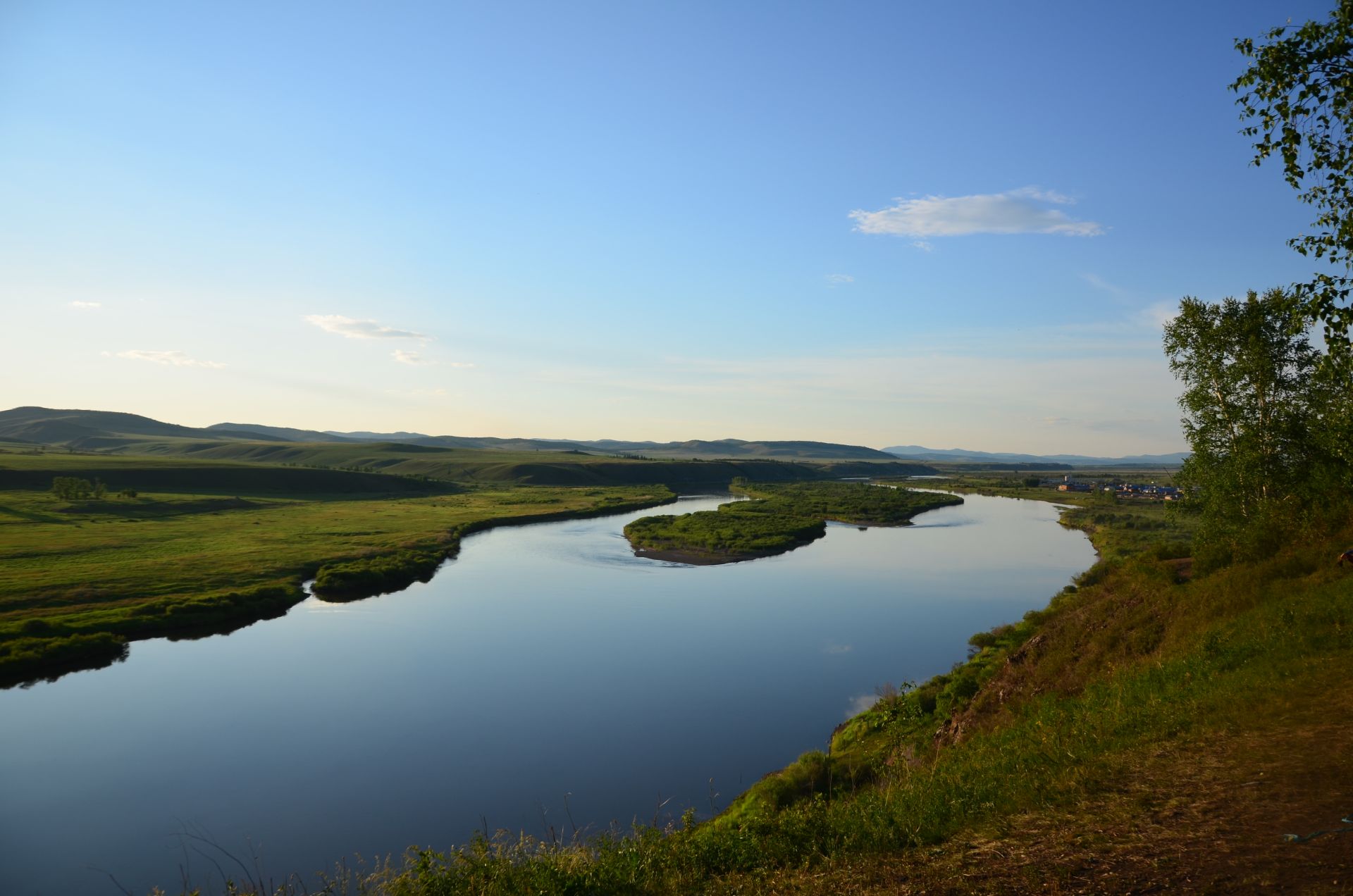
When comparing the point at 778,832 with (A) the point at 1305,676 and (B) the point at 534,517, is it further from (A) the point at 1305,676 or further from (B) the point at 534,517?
(B) the point at 534,517

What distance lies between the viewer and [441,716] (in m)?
29.2

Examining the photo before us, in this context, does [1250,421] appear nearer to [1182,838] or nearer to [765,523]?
[1182,838]

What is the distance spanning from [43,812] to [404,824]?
11.4 meters

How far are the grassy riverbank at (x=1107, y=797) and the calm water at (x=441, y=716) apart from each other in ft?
16.4

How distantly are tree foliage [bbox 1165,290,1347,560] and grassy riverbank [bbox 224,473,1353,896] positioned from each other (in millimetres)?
4726

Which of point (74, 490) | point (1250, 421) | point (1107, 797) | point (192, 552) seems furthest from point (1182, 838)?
point (74, 490)

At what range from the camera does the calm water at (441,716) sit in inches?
816

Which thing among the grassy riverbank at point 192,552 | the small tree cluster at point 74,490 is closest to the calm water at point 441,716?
the grassy riverbank at point 192,552

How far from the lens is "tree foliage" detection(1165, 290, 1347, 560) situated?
2192cm

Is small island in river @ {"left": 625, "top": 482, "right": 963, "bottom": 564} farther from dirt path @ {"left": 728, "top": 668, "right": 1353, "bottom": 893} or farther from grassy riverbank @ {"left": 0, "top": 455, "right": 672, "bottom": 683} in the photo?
dirt path @ {"left": 728, "top": 668, "right": 1353, "bottom": 893}

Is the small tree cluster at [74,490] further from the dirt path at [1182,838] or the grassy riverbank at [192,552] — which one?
the dirt path at [1182,838]

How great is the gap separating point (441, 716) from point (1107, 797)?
26051mm

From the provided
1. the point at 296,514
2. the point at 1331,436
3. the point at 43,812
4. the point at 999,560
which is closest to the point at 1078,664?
the point at 1331,436

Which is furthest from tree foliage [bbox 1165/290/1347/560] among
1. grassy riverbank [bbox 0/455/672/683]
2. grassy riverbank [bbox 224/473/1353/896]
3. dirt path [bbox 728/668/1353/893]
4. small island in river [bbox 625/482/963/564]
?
grassy riverbank [bbox 0/455/672/683]
